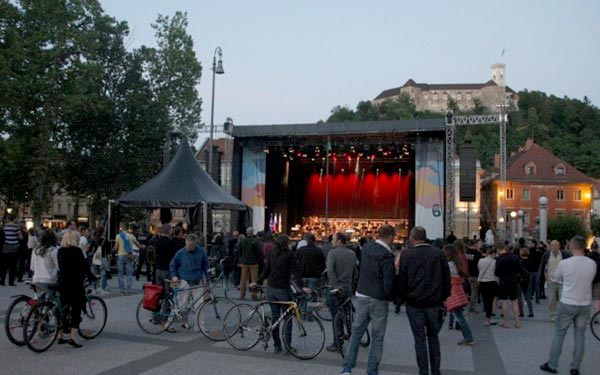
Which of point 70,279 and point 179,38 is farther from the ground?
point 179,38

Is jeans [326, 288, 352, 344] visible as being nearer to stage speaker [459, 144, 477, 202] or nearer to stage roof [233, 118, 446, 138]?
stage speaker [459, 144, 477, 202]

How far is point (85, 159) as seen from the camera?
31.3 meters

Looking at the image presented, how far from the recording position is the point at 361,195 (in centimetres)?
3588

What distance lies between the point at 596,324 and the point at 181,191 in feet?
35.4

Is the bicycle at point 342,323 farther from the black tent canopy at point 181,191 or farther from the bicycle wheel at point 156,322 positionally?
the black tent canopy at point 181,191

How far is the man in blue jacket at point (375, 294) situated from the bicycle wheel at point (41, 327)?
3.79 meters

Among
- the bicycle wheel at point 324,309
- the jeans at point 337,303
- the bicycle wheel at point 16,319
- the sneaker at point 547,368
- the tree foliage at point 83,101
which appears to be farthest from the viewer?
the tree foliage at point 83,101

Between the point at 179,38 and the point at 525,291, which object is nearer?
the point at 525,291

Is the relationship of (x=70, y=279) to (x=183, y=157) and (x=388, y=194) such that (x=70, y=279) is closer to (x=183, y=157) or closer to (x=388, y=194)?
(x=183, y=157)

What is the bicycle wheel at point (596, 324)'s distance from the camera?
31.6ft

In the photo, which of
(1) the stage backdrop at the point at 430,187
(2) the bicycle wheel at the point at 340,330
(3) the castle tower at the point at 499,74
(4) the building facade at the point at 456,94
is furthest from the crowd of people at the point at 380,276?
(3) the castle tower at the point at 499,74

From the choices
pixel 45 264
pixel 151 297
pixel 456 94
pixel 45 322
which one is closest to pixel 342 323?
pixel 151 297

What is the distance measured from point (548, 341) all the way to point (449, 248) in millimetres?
2081

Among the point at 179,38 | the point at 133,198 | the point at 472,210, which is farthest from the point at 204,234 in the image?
the point at 472,210
